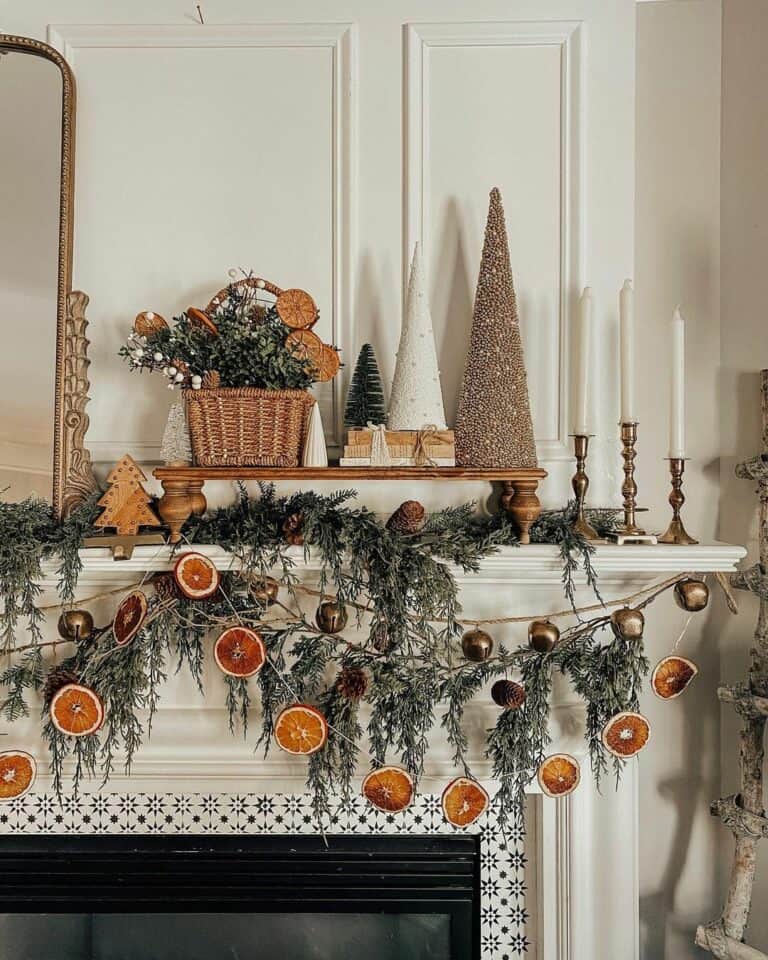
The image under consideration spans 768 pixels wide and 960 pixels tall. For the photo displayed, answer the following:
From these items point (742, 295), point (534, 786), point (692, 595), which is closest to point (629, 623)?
point (692, 595)

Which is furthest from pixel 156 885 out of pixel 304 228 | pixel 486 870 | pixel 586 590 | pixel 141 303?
pixel 304 228

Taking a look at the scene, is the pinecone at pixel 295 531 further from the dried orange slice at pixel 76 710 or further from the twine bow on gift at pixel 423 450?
the dried orange slice at pixel 76 710

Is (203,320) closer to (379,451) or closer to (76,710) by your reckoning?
(379,451)

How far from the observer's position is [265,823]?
143 cm

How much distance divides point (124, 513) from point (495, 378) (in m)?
0.66

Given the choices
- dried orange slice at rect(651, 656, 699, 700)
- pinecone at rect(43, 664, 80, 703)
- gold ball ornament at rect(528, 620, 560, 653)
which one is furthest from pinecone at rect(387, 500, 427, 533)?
pinecone at rect(43, 664, 80, 703)

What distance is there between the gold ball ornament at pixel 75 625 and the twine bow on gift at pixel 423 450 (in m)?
0.61

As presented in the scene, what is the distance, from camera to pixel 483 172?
1391 mm

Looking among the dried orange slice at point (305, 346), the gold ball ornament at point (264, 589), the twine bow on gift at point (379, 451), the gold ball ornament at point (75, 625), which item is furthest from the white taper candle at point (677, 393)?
the gold ball ornament at point (75, 625)

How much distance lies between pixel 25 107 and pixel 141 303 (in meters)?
0.41

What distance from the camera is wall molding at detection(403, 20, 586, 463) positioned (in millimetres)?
1378

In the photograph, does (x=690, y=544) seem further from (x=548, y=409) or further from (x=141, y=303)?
(x=141, y=303)

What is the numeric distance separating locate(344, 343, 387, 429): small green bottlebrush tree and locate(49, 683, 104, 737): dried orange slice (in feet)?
2.04

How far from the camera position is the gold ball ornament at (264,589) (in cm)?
124
